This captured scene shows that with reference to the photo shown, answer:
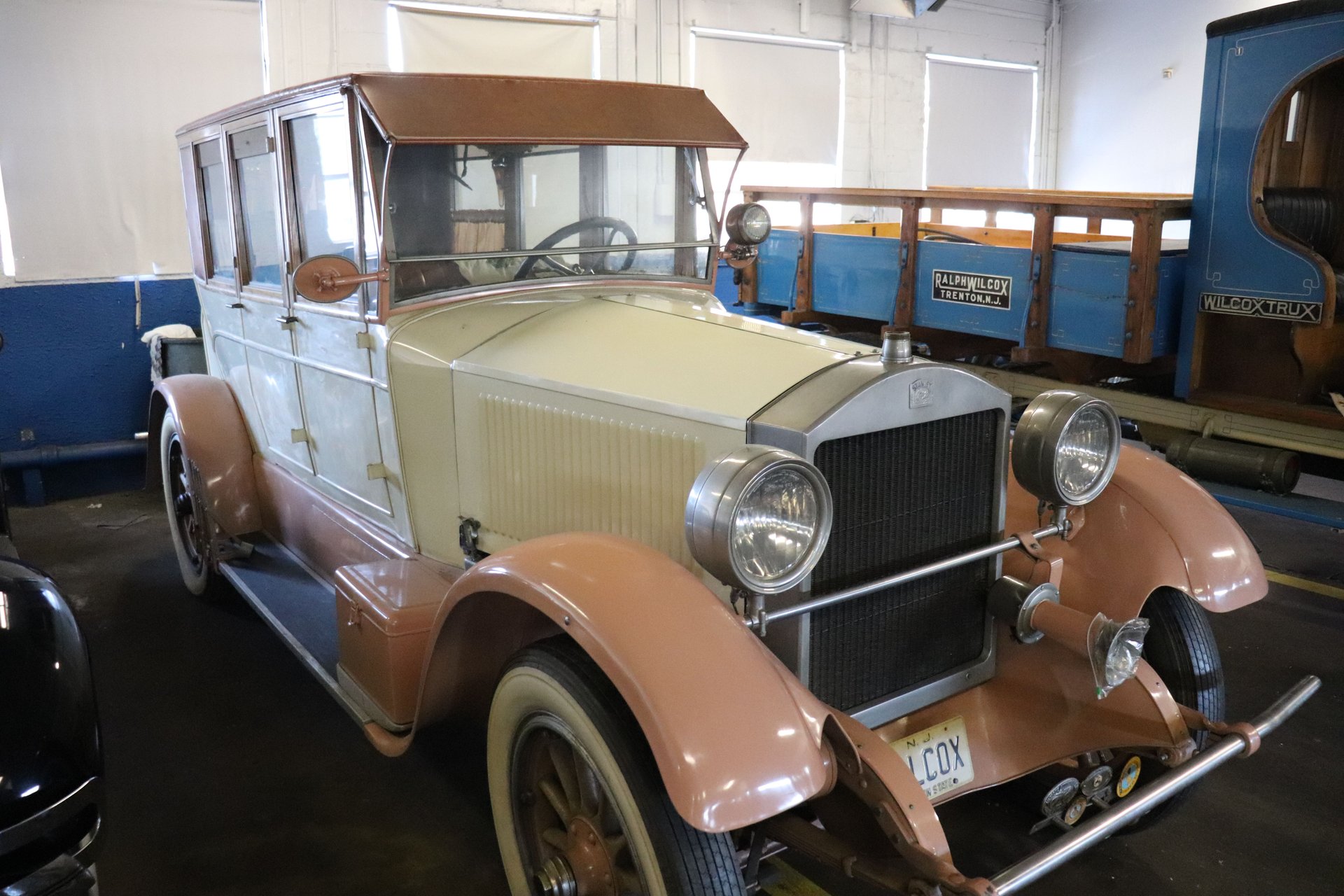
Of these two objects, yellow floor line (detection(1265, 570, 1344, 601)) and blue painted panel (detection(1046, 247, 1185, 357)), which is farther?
blue painted panel (detection(1046, 247, 1185, 357))

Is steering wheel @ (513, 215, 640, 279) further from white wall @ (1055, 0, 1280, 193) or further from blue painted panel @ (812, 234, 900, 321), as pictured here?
white wall @ (1055, 0, 1280, 193)

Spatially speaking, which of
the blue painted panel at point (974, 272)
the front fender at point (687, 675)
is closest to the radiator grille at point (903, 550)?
the front fender at point (687, 675)

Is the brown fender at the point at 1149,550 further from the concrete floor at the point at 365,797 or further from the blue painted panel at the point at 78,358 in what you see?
the blue painted panel at the point at 78,358

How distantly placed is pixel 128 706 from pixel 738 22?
754cm

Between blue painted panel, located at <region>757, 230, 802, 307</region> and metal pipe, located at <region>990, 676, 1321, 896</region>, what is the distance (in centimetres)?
459

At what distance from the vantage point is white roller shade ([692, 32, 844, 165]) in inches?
357

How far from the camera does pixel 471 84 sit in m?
3.00

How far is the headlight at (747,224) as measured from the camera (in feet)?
11.8

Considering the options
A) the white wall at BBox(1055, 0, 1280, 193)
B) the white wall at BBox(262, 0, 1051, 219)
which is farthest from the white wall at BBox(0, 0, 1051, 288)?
the white wall at BBox(1055, 0, 1280, 193)

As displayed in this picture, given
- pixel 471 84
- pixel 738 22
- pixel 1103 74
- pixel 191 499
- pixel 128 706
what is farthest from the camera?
pixel 1103 74

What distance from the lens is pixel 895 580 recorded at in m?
2.23

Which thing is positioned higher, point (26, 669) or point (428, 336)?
point (428, 336)

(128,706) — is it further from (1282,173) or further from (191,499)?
(1282,173)

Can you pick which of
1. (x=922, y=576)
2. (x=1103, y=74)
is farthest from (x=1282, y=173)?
(x=1103, y=74)
